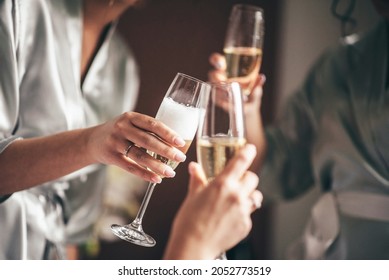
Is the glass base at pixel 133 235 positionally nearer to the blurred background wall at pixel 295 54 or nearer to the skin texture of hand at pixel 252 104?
the skin texture of hand at pixel 252 104

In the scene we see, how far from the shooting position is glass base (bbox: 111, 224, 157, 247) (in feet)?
2.94

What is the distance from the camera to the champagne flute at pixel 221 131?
3.26 ft

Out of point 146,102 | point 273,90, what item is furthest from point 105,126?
point 273,90

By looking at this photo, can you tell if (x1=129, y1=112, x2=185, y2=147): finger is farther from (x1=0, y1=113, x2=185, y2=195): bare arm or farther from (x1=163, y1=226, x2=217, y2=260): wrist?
(x1=163, y1=226, x2=217, y2=260): wrist

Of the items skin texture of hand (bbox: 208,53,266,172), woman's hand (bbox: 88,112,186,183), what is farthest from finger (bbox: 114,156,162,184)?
skin texture of hand (bbox: 208,53,266,172)

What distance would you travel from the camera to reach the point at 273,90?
7.16 feet

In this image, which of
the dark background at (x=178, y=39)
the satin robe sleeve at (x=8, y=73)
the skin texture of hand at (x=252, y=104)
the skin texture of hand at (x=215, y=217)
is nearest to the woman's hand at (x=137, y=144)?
the skin texture of hand at (x=215, y=217)

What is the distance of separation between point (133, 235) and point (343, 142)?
768 millimetres

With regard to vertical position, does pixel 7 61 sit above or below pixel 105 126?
above

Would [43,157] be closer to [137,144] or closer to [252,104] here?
[137,144]

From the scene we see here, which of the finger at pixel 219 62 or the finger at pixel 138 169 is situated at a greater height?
the finger at pixel 219 62
